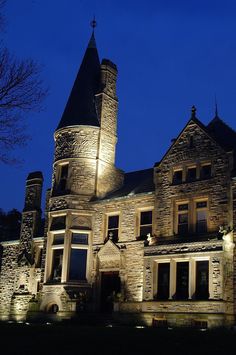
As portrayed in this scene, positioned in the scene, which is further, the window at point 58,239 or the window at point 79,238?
the window at point 58,239

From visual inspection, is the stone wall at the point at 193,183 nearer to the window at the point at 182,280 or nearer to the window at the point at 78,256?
the window at the point at 182,280

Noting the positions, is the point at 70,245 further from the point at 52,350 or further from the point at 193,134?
the point at 52,350

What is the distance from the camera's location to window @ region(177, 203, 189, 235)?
2677cm

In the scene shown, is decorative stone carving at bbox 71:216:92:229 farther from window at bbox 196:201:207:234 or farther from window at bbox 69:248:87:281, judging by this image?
window at bbox 196:201:207:234

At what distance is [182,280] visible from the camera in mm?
25266

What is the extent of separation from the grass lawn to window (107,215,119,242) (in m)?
12.4

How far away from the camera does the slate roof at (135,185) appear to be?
29969mm

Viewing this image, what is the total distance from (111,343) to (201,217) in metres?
12.9

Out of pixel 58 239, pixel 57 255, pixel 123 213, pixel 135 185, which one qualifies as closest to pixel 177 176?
pixel 123 213

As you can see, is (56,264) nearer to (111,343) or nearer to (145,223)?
(145,223)

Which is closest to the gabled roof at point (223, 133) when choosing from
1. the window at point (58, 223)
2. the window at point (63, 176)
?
the window at point (63, 176)

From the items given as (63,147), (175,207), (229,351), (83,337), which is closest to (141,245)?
(175,207)

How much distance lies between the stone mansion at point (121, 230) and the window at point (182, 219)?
54 mm

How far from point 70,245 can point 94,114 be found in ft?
28.2
